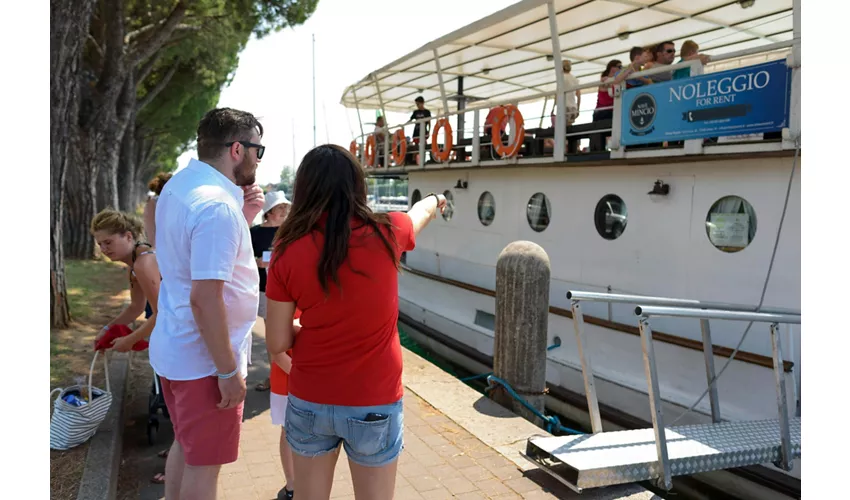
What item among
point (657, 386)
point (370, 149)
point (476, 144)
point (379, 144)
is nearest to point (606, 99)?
point (476, 144)

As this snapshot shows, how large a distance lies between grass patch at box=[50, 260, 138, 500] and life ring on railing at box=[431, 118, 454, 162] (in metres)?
5.92

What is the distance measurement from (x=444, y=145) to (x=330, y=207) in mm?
9134

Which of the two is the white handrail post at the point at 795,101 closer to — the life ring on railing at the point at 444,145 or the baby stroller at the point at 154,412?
the baby stroller at the point at 154,412

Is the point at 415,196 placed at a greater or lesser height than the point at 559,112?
lesser

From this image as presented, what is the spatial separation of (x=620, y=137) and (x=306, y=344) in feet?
19.3

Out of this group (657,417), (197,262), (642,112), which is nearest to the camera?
(197,262)

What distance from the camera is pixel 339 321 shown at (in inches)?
88.7

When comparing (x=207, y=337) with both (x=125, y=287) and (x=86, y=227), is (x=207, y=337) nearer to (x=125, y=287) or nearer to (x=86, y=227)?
(x=125, y=287)

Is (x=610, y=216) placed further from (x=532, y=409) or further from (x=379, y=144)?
(x=379, y=144)

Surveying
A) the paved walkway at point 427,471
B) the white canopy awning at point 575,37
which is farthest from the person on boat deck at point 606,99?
the paved walkway at point 427,471

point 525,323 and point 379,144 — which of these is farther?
point 379,144

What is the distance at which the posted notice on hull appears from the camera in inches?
228

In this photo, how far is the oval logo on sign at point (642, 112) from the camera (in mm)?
6934
